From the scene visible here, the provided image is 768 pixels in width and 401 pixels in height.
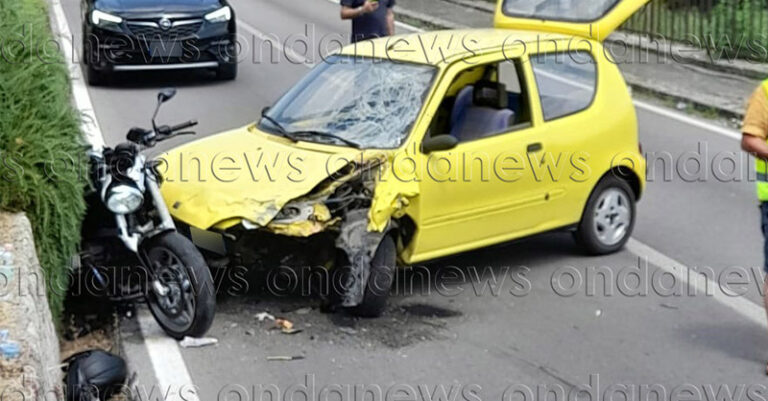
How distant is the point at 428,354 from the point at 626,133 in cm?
286

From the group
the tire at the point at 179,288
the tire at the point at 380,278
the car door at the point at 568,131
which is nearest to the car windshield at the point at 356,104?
the tire at the point at 380,278

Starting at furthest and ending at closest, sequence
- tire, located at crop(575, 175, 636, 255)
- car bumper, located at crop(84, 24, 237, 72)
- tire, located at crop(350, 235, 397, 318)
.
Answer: car bumper, located at crop(84, 24, 237, 72) → tire, located at crop(575, 175, 636, 255) → tire, located at crop(350, 235, 397, 318)

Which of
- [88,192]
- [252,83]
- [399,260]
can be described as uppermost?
[88,192]

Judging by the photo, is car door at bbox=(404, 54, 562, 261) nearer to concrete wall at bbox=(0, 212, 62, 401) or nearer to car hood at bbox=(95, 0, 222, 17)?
concrete wall at bbox=(0, 212, 62, 401)

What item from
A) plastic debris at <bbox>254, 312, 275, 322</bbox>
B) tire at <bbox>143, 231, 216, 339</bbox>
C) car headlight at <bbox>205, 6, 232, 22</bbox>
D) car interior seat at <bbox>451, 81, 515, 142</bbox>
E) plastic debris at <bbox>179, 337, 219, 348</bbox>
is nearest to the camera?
tire at <bbox>143, 231, 216, 339</bbox>

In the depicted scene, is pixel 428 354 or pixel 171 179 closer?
pixel 428 354

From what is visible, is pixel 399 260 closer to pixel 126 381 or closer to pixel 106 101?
pixel 126 381

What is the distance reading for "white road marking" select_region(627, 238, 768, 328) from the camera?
824 centimetres

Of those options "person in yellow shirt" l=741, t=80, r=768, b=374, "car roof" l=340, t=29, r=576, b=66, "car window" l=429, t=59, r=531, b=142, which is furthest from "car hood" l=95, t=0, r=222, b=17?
"person in yellow shirt" l=741, t=80, r=768, b=374

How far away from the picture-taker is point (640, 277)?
897cm

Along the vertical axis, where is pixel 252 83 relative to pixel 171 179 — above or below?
below

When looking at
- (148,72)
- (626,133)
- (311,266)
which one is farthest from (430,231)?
(148,72)

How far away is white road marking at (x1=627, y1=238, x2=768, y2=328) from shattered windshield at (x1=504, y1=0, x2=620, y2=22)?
1833 millimetres

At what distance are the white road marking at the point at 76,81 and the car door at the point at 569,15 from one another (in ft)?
11.9
